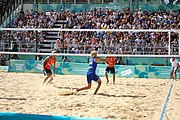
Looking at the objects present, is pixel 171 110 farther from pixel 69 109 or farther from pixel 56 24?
pixel 56 24

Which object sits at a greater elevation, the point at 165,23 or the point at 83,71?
the point at 165,23

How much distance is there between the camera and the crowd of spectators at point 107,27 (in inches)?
778

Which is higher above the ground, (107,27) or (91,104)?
(107,27)

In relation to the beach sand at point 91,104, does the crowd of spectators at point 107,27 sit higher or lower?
higher

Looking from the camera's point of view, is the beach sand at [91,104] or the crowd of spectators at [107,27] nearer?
the beach sand at [91,104]

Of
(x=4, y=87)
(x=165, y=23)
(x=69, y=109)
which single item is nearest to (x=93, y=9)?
(x=165, y=23)

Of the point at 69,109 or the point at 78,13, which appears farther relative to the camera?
the point at 78,13

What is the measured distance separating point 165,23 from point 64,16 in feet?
25.7

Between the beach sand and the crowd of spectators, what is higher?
the crowd of spectators

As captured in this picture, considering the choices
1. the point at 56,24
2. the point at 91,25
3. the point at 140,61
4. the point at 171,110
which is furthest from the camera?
the point at 56,24

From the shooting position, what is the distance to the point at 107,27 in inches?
912

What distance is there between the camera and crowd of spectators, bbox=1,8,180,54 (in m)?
19.8

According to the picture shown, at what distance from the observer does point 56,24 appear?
25.7 meters

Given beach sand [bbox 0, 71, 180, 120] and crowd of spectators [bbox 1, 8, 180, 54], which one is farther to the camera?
crowd of spectators [bbox 1, 8, 180, 54]
